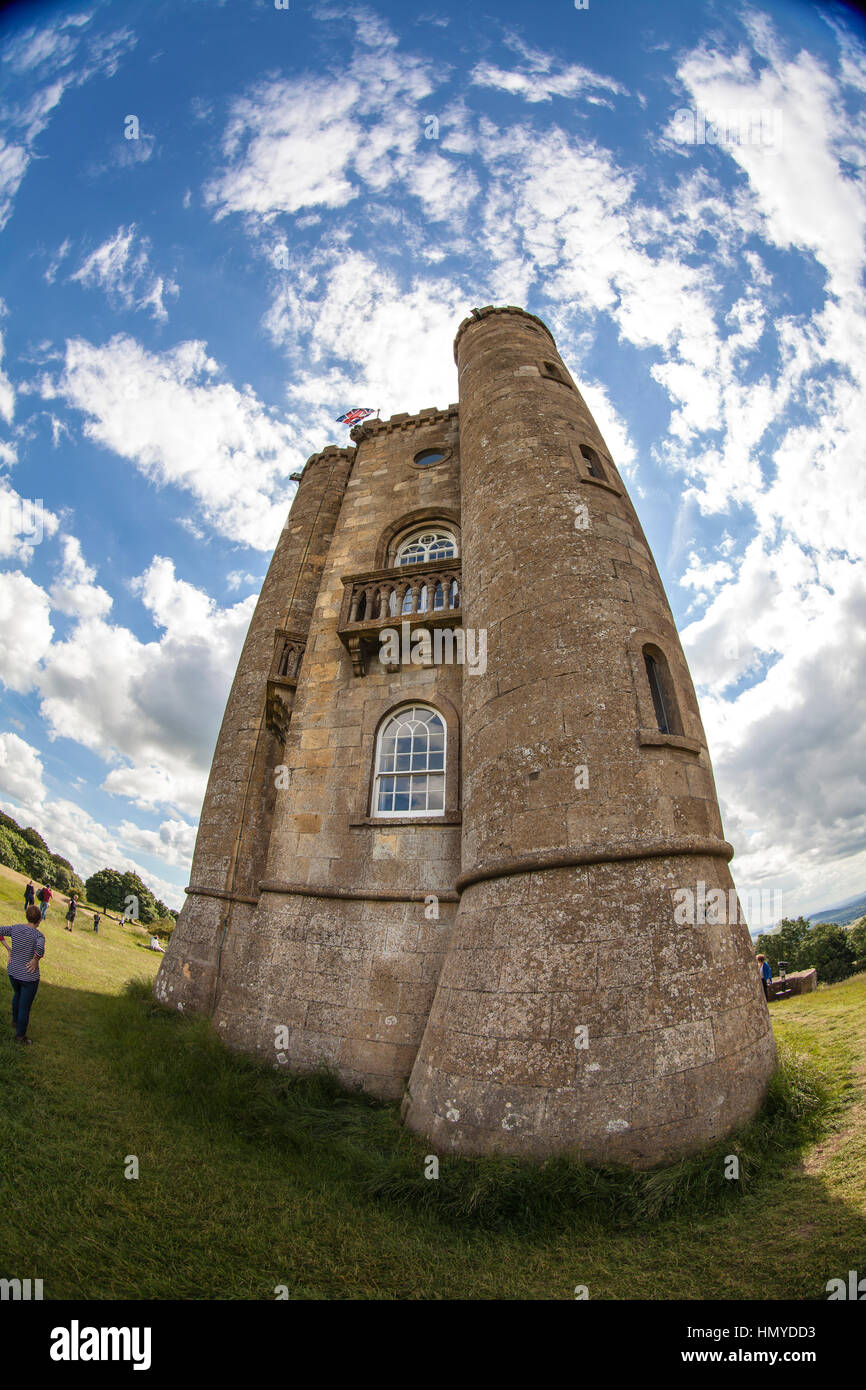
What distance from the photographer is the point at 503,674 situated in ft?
24.2

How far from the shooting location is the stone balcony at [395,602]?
1018 cm

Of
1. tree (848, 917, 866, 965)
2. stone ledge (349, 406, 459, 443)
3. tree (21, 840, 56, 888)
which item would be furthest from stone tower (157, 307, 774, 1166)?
tree (21, 840, 56, 888)

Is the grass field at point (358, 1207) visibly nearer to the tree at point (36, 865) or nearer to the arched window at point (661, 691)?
the arched window at point (661, 691)

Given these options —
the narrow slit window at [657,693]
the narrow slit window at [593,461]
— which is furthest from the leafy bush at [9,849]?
the narrow slit window at [657,693]

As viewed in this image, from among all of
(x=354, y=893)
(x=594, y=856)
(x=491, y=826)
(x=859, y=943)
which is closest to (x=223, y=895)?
(x=354, y=893)

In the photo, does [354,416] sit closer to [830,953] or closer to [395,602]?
[395,602]

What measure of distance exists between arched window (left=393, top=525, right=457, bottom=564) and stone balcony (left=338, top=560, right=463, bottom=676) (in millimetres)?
1618

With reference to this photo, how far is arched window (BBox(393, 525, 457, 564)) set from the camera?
12391 millimetres

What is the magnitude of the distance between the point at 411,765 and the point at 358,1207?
570cm

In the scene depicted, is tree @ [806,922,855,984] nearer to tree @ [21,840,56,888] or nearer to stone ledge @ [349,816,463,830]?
stone ledge @ [349,816,463,830]

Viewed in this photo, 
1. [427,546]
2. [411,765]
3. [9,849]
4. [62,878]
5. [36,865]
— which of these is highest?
[427,546]

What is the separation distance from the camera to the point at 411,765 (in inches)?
371
